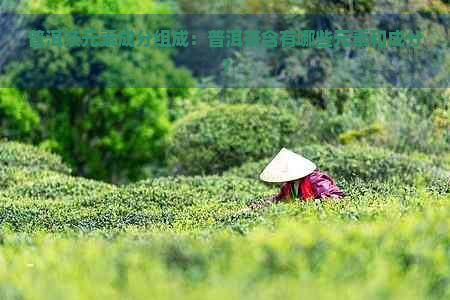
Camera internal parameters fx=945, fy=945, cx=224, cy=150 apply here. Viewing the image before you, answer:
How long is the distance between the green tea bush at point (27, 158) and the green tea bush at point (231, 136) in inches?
75.2

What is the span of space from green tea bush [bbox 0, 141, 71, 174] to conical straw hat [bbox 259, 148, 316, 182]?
503 centimetres

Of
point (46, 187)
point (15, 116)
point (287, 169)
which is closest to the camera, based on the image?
point (287, 169)

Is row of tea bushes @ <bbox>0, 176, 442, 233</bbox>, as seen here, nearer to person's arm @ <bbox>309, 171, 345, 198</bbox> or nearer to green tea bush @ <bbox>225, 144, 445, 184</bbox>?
person's arm @ <bbox>309, 171, 345, 198</bbox>

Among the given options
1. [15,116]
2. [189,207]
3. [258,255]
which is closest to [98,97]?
[15,116]

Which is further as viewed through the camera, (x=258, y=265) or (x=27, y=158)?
(x=27, y=158)

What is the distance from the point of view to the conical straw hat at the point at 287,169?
6.79 meters

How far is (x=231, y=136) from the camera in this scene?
12.9 metres

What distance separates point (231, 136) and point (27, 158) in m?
2.84

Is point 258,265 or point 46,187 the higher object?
point 258,265

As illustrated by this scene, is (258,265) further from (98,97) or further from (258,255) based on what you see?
(98,97)

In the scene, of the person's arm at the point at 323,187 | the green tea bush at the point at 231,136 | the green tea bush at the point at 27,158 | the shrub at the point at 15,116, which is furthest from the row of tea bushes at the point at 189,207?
the shrub at the point at 15,116

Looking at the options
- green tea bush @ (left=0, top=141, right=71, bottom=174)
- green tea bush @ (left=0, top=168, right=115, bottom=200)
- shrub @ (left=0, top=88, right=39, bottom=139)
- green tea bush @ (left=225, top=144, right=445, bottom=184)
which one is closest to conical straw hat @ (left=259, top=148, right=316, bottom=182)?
green tea bush @ (left=0, top=168, right=115, bottom=200)

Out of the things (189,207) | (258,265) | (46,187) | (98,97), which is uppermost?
(258,265)

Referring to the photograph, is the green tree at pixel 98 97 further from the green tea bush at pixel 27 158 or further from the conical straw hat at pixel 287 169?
the conical straw hat at pixel 287 169
